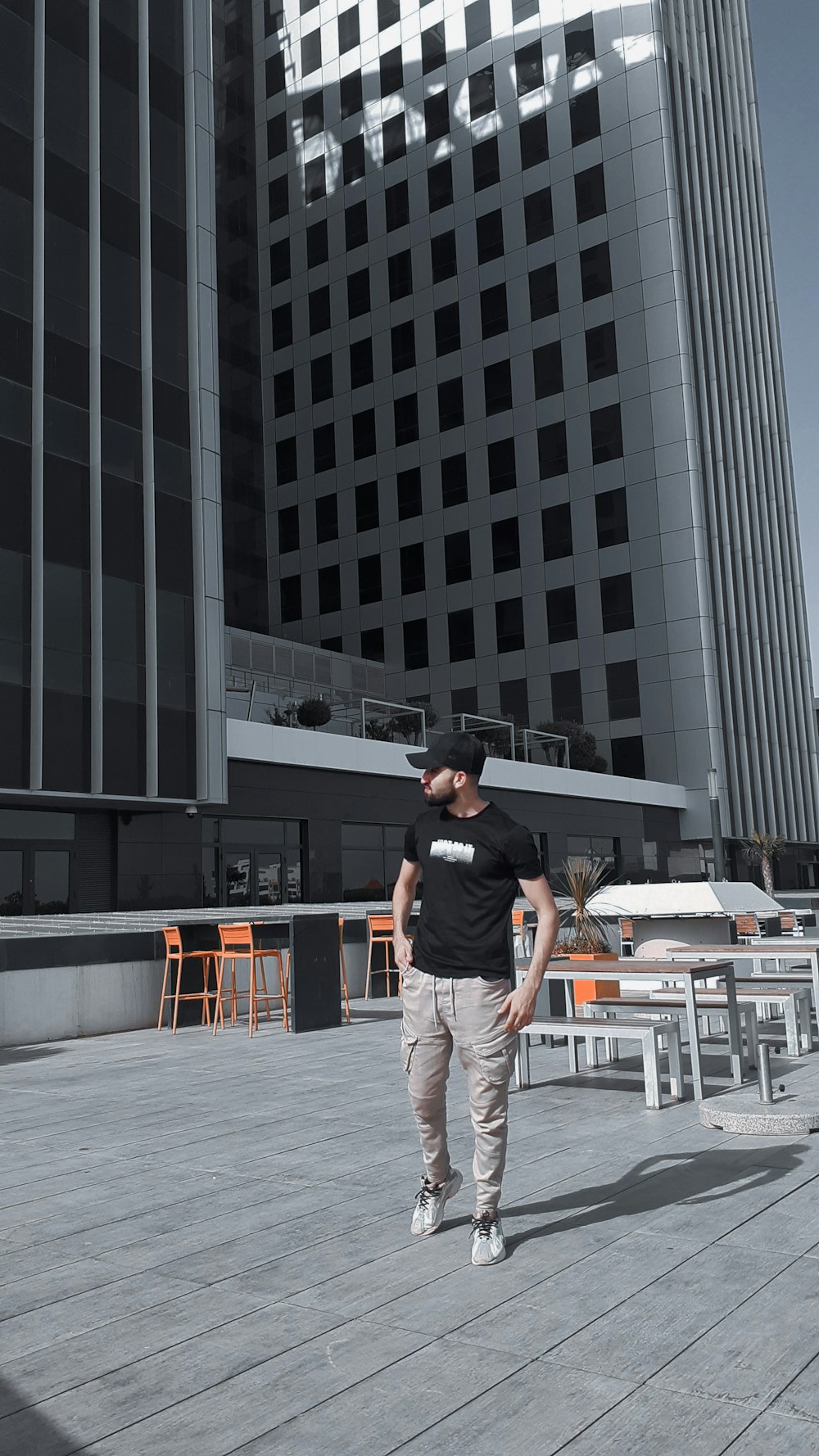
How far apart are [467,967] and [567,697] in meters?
36.8

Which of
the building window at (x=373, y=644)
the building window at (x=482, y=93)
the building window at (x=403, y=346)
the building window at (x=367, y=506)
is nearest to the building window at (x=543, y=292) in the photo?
the building window at (x=403, y=346)

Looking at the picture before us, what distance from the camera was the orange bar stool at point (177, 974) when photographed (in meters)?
12.2

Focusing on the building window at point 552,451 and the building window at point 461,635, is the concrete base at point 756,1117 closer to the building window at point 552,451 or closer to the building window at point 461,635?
the building window at point 461,635

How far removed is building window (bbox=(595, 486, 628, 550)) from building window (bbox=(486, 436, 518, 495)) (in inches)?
141

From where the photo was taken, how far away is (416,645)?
4384cm

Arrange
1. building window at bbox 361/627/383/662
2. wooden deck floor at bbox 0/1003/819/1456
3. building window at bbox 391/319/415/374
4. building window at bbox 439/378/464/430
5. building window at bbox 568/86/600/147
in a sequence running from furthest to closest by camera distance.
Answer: building window at bbox 391/319/415/374
building window at bbox 361/627/383/662
building window at bbox 439/378/464/430
building window at bbox 568/86/600/147
wooden deck floor at bbox 0/1003/819/1456

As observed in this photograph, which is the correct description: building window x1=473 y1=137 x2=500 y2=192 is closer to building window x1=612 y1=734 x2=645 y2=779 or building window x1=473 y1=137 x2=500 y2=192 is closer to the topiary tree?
the topiary tree

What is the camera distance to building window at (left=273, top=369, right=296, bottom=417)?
4859 centimetres

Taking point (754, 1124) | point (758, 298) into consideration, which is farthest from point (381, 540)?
point (754, 1124)

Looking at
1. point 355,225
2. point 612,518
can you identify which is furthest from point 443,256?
point 612,518

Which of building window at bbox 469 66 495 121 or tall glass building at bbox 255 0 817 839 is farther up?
building window at bbox 469 66 495 121

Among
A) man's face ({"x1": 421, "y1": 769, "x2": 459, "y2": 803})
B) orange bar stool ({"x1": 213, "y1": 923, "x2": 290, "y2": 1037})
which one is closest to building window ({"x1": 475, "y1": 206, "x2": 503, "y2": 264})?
orange bar stool ({"x1": 213, "y1": 923, "x2": 290, "y2": 1037})

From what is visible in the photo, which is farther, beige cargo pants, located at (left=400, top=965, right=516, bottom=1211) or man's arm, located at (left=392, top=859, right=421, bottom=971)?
man's arm, located at (left=392, top=859, right=421, bottom=971)

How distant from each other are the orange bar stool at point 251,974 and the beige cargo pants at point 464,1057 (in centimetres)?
711
